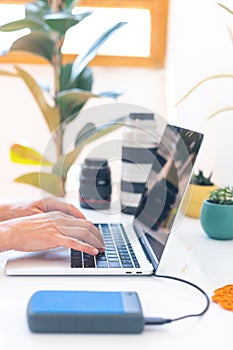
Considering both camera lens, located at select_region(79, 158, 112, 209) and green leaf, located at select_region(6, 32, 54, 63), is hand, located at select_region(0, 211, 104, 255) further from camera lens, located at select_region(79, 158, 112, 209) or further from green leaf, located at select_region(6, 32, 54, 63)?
green leaf, located at select_region(6, 32, 54, 63)

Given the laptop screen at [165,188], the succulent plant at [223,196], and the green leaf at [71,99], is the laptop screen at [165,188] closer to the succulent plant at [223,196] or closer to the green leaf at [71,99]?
the succulent plant at [223,196]

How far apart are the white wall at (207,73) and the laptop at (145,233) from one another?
0.23m

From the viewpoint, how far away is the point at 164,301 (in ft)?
2.64

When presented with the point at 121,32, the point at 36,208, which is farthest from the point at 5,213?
the point at 121,32

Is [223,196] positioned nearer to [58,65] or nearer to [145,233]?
[145,233]

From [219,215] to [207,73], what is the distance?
589 millimetres

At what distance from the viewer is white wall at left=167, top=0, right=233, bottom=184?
4.44ft

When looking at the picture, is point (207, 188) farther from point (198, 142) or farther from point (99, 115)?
point (99, 115)

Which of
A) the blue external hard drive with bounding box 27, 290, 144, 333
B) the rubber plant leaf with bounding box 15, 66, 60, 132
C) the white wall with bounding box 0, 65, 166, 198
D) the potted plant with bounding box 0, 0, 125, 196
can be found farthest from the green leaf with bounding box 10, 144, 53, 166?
the blue external hard drive with bounding box 27, 290, 144, 333

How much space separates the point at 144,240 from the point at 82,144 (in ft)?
1.66

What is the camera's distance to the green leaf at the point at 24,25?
144cm

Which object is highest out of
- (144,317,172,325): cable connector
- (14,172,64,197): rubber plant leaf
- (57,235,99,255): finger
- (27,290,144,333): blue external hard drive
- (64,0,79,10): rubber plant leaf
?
(64,0,79,10): rubber plant leaf

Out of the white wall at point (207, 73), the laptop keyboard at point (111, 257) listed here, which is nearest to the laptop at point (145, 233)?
the laptop keyboard at point (111, 257)

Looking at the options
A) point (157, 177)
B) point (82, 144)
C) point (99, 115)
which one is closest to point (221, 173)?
point (157, 177)
